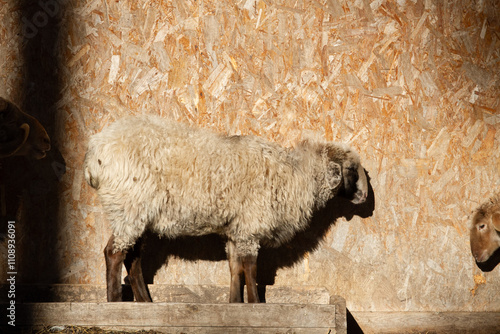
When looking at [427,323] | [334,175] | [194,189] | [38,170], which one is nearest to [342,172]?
[334,175]

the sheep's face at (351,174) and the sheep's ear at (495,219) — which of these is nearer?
the sheep's face at (351,174)

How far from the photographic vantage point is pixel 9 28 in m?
5.61

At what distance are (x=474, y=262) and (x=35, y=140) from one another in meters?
4.46

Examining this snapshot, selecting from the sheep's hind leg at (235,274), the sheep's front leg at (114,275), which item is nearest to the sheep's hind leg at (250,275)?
the sheep's hind leg at (235,274)

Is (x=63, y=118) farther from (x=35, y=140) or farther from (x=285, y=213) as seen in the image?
(x=285, y=213)

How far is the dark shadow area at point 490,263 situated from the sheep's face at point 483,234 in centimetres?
14

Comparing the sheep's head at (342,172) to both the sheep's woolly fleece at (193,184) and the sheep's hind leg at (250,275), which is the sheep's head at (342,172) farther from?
the sheep's hind leg at (250,275)

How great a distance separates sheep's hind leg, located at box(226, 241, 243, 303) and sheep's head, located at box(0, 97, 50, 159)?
199 centimetres

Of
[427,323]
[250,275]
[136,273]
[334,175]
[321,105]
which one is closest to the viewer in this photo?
[250,275]

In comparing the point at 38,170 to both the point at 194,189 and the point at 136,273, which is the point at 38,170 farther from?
the point at 194,189

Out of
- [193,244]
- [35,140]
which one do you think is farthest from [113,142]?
[193,244]

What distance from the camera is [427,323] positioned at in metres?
5.57

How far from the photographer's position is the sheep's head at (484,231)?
5.62 m

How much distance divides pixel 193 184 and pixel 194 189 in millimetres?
43
